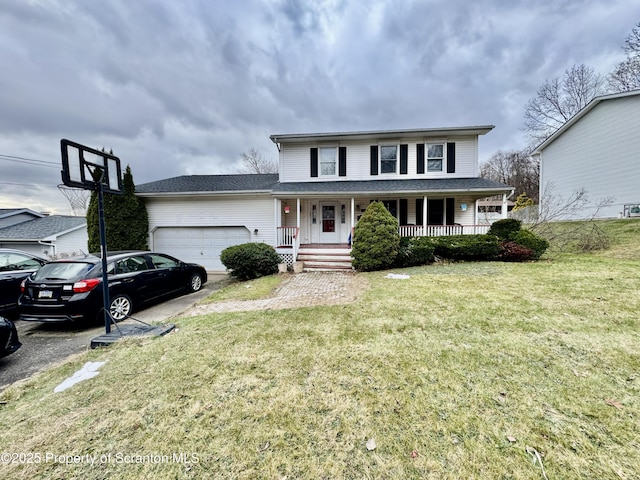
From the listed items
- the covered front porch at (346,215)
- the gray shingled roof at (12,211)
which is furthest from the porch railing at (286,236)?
the gray shingled roof at (12,211)

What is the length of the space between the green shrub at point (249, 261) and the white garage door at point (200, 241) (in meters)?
2.48

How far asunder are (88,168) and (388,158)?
36.4 feet

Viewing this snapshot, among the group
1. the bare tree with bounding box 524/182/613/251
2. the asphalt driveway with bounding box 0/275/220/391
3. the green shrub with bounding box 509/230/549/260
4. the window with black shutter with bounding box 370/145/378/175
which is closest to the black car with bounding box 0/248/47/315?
the asphalt driveway with bounding box 0/275/220/391

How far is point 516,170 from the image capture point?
37188 mm

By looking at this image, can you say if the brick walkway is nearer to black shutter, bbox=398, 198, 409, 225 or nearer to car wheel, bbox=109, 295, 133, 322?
car wheel, bbox=109, 295, 133, 322

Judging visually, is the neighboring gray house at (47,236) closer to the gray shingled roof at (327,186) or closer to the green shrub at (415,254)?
the gray shingled roof at (327,186)

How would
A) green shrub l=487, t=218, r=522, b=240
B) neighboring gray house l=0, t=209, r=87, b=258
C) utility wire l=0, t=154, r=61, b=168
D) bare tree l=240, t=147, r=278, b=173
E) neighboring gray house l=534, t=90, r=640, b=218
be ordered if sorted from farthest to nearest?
bare tree l=240, t=147, r=278, b=173, utility wire l=0, t=154, r=61, b=168, neighboring gray house l=0, t=209, r=87, b=258, neighboring gray house l=534, t=90, r=640, b=218, green shrub l=487, t=218, r=522, b=240

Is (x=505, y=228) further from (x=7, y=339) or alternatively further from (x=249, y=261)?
(x=7, y=339)

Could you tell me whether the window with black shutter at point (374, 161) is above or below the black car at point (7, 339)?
above

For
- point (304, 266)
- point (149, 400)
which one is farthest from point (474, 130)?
point (149, 400)

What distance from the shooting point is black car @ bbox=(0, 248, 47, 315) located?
5766 mm

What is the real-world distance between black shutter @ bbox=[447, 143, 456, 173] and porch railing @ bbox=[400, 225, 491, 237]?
2.95 m

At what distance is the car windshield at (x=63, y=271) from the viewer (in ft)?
16.7

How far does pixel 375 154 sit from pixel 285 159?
14.4 ft
